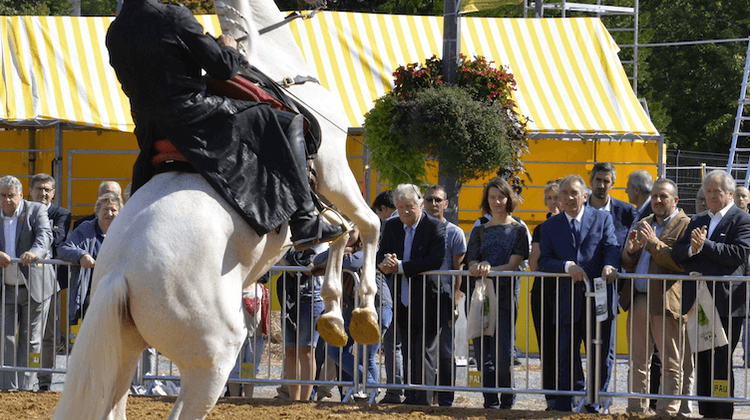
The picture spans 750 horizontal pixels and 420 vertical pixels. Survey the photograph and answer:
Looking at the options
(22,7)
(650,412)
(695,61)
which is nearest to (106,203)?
(650,412)

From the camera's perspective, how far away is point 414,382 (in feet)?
23.3

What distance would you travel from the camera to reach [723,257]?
6352 mm

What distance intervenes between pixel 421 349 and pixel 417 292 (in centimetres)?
48

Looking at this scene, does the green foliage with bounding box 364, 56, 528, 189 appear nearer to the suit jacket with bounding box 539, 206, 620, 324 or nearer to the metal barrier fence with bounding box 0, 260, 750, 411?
the metal barrier fence with bounding box 0, 260, 750, 411

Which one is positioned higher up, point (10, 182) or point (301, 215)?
point (10, 182)

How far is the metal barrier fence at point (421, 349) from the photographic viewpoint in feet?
21.7

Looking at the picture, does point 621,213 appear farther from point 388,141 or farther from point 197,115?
point 197,115

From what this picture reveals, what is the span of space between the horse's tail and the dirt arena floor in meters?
2.79

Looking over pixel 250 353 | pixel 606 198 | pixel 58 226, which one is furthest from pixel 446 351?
pixel 58 226

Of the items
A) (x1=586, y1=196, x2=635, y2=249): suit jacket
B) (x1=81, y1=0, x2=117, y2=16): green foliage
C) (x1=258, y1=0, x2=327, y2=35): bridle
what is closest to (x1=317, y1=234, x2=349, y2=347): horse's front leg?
(x1=258, y1=0, x2=327, y2=35): bridle

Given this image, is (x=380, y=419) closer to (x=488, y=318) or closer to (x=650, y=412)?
(x=488, y=318)

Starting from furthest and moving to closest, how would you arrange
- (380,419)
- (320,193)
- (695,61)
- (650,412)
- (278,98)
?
(695,61) → (650,412) → (380,419) → (320,193) → (278,98)

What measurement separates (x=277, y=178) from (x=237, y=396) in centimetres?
388

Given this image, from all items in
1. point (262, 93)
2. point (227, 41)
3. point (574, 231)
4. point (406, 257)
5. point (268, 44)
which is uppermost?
point (268, 44)
